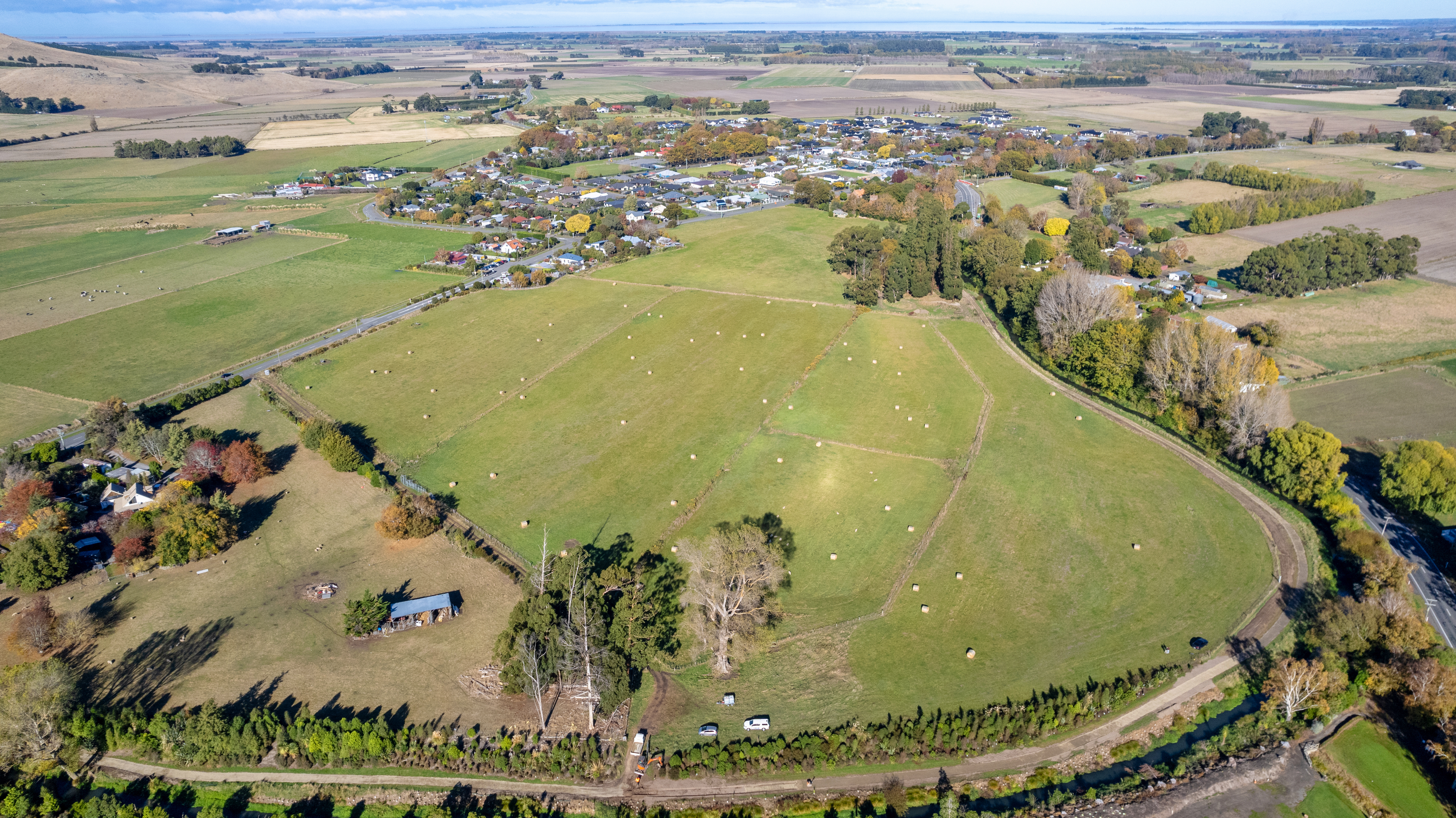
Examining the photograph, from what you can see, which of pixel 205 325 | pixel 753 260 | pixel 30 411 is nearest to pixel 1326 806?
pixel 753 260

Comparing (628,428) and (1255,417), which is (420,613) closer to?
(628,428)

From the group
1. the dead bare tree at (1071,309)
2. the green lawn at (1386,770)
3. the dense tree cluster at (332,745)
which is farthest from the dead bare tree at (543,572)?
the dead bare tree at (1071,309)

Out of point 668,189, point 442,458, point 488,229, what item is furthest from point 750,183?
point 442,458

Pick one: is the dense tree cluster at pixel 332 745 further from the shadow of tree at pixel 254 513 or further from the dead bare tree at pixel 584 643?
the shadow of tree at pixel 254 513

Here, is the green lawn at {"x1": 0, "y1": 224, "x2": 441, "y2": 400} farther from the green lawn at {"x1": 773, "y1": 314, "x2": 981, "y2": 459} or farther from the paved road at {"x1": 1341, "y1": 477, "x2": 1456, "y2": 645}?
the paved road at {"x1": 1341, "y1": 477, "x2": 1456, "y2": 645}

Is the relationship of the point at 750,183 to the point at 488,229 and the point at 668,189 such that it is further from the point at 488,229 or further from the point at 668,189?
the point at 488,229
